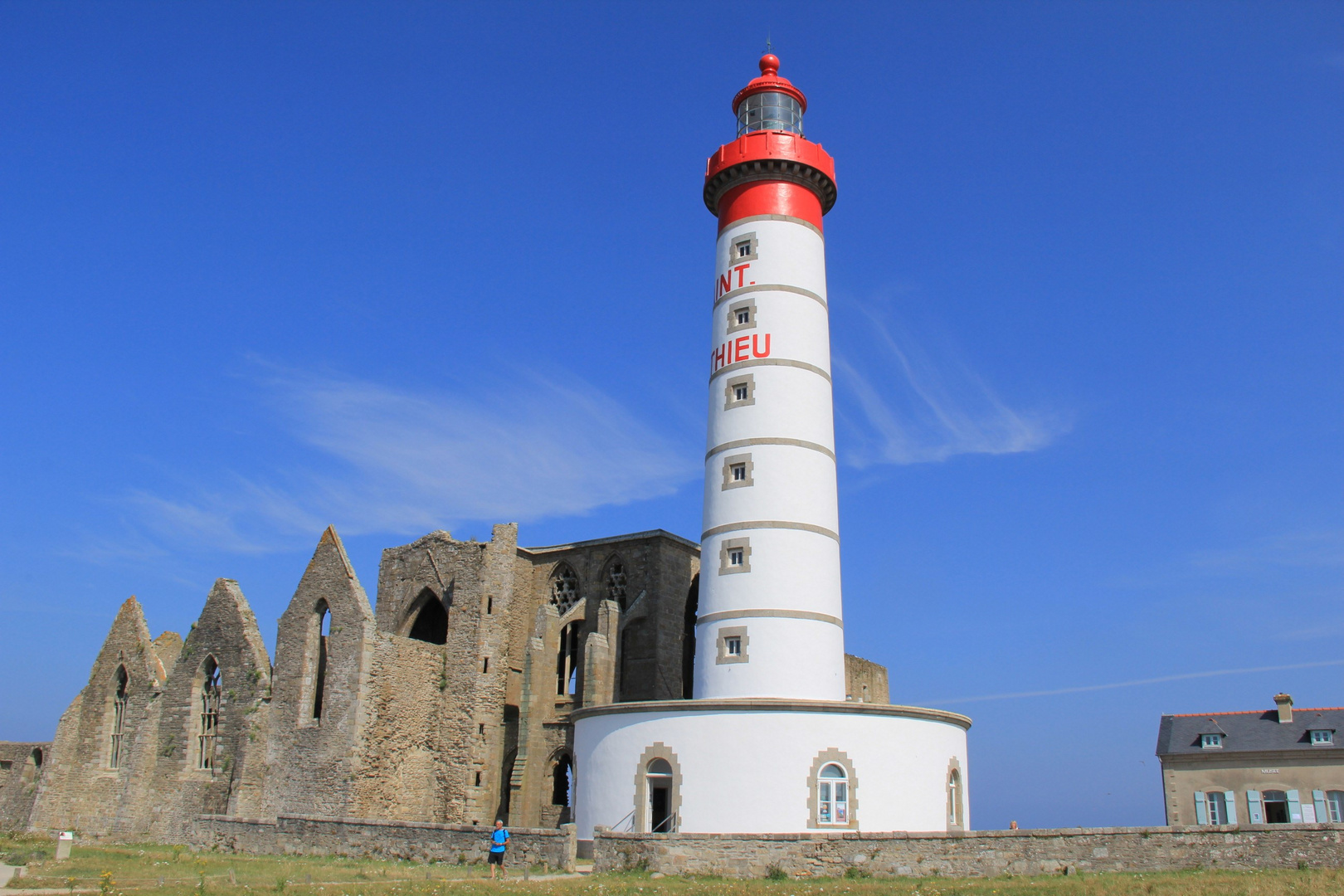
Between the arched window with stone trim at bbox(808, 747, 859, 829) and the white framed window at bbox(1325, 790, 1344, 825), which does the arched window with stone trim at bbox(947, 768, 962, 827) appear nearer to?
the arched window with stone trim at bbox(808, 747, 859, 829)

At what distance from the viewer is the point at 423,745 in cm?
2878

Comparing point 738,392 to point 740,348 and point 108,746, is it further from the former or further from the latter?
point 108,746

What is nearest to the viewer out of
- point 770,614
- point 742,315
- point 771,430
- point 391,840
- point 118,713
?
point 391,840

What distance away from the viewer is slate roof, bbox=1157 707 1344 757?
3606cm

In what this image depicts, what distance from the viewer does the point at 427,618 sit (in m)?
33.6

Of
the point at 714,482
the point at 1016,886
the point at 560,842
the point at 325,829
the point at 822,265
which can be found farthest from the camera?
the point at 822,265

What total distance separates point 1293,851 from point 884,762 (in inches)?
277

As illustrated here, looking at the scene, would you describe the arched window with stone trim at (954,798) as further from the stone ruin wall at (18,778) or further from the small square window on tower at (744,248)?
the stone ruin wall at (18,778)

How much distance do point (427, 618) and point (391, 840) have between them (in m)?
13.2

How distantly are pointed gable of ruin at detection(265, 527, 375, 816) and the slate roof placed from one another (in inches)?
1122

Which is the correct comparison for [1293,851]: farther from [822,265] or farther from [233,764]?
[233,764]

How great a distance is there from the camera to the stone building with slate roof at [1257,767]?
116 feet

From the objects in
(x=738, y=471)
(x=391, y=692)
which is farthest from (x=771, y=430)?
(x=391, y=692)

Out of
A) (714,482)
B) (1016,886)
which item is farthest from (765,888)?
(714,482)
